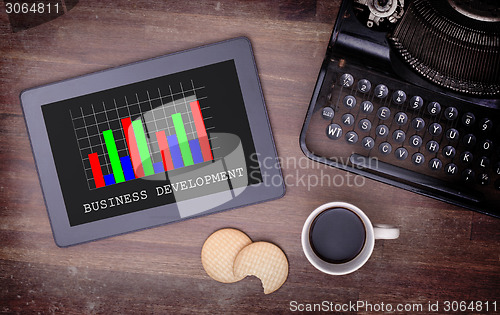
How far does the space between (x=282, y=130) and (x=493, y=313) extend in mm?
676

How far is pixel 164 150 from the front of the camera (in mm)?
904

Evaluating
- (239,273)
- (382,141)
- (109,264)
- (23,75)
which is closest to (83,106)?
(23,75)

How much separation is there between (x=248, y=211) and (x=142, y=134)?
1.02ft

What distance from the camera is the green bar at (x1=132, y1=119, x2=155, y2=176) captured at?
35.4 inches

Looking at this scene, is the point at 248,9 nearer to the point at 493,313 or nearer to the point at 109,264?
the point at 109,264

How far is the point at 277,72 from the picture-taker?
91 cm

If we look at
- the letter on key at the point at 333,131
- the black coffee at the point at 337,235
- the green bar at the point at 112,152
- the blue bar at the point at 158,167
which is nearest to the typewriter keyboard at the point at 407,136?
the letter on key at the point at 333,131

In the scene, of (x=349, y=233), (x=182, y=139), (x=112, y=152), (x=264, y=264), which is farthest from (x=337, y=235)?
(x=112, y=152)

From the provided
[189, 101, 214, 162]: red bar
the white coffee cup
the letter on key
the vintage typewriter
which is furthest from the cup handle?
[189, 101, 214, 162]: red bar

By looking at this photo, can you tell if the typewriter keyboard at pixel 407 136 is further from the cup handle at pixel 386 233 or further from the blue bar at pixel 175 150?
the blue bar at pixel 175 150

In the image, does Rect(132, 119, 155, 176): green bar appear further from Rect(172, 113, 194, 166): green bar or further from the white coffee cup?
the white coffee cup

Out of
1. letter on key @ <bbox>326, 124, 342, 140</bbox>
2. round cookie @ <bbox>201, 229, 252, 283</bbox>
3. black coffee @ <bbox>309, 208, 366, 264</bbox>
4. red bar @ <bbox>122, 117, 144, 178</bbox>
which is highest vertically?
letter on key @ <bbox>326, 124, 342, 140</bbox>

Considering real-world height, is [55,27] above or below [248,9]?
below

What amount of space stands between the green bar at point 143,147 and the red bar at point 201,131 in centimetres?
13
